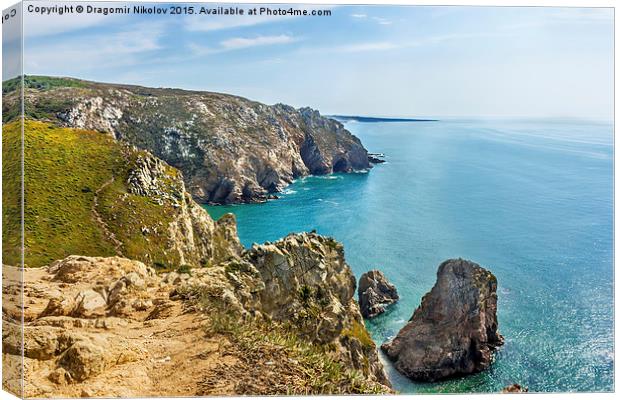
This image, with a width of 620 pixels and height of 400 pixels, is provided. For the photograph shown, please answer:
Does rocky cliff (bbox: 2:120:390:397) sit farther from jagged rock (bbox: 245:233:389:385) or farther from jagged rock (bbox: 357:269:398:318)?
jagged rock (bbox: 357:269:398:318)

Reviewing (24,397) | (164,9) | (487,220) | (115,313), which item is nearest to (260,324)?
(115,313)

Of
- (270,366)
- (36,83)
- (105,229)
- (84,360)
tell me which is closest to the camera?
(84,360)

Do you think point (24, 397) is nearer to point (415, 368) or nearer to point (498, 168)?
point (498, 168)

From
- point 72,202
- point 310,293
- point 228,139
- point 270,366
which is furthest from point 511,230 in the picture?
point 228,139

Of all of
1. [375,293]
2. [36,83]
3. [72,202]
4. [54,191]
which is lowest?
[375,293]

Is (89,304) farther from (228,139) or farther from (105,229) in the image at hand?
(228,139)

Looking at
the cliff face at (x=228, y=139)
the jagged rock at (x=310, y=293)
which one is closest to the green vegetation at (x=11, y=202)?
the jagged rock at (x=310, y=293)
